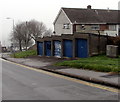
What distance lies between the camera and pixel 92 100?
8586 millimetres

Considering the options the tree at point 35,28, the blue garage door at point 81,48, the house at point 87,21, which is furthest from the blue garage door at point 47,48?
the tree at point 35,28

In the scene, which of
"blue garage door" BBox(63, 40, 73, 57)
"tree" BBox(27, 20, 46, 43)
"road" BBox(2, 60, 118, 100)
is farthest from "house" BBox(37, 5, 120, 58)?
"tree" BBox(27, 20, 46, 43)

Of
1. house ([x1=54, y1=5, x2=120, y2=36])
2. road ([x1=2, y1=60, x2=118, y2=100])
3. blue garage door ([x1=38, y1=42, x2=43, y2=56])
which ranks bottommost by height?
road ([x1=2, y1=60, x2=118, y2=100])

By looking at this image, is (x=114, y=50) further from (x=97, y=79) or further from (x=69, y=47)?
(x=97, y=79)

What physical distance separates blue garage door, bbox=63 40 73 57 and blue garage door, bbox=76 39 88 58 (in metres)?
1.15

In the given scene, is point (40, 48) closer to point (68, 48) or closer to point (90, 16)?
point (68, 48)

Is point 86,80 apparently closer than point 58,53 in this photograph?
Yes

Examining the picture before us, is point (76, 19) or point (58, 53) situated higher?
point (76, 19)

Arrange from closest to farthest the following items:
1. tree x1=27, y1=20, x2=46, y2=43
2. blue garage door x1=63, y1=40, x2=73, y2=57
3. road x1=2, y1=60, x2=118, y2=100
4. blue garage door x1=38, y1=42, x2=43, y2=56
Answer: road x1=2, y1=60, x2=118, y2=100 → blue garage door x1=63, y1=40, x2=73, y2=57 → blue garage door x1=38, y1=42, x2=43, y2=56 → tree x1=27, y1=20, x2=46, y2=43

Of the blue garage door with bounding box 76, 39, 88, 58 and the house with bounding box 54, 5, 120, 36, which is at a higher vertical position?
the house with bounding box 54, 5, 120, 36

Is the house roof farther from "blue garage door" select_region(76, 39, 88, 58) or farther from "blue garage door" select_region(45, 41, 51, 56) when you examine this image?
"blue garage door" select_region(76, 39, 88, 58)

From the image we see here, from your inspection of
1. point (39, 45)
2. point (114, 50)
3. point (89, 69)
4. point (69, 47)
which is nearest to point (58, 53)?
point (69, 47)

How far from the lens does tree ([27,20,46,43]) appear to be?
A: 311 feet

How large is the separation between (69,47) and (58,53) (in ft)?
9.19
